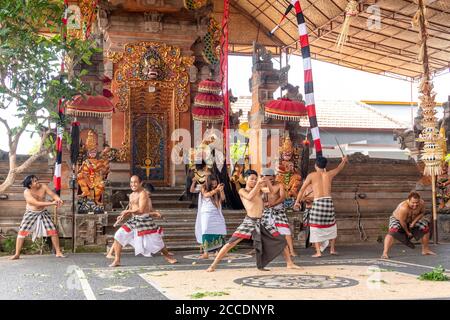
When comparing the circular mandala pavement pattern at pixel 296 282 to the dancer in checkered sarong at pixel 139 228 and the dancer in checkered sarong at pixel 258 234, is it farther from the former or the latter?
the dancer in checkered sarong at pixel 139 228

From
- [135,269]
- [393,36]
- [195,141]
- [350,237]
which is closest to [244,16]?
[393,36]

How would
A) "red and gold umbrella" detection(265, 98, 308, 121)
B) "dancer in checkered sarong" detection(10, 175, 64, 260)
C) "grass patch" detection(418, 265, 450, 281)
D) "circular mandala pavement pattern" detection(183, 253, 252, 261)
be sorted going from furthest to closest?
"red and gold umbrella" detection(265, 98, 308, 121) → "dancer in checkered sarong" detection(10, 175, 64, 260) → "circular mandala pavement pattern" detection(183, 253, 252, 261) → "grass patch" detection(418, 265, 450, 281)

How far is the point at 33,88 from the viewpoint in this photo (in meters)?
8.65

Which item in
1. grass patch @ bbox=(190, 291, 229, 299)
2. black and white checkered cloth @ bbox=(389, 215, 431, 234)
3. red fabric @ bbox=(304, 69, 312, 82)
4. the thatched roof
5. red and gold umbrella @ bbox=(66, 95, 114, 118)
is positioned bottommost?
grass patch @ bbox=(190, 291, 229, 299)

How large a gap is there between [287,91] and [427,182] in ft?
13.1

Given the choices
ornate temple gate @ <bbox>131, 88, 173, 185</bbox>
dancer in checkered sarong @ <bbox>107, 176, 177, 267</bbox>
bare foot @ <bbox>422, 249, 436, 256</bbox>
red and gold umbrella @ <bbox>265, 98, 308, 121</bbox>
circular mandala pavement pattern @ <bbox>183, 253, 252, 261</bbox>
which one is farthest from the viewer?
ornate temple gate @ <bbox>131, 88, 173, 185</bbox>

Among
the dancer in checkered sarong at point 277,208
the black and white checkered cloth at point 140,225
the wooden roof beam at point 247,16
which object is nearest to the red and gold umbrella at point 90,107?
the black and white checkered cloth at point 140,225

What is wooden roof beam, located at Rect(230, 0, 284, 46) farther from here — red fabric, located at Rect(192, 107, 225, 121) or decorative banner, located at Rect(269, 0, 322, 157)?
decorative banner, located at Rect(269, 0, 322, 157)

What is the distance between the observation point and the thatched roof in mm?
18844

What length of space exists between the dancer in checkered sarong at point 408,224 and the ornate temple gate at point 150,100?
764cm

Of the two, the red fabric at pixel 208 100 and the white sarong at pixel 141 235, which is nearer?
the white sarong at pixel 141 235

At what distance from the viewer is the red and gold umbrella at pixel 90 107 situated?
42.0 feet

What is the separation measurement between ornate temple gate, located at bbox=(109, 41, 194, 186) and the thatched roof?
6.40m

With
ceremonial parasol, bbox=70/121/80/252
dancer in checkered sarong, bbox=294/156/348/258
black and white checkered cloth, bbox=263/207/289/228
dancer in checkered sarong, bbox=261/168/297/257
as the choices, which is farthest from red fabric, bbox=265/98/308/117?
ceremonial parasol, bbox=70/121/80/252
